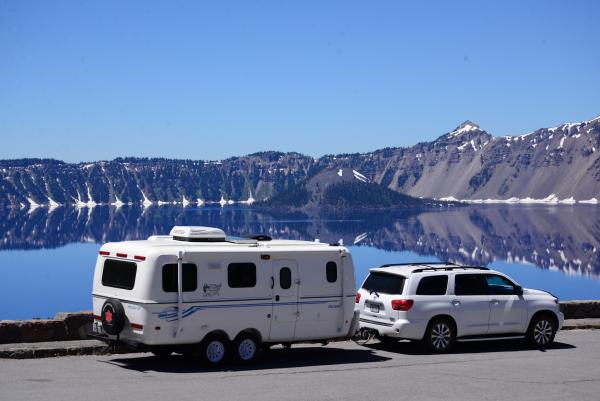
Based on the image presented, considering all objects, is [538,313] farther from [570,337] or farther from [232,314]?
[232,314]

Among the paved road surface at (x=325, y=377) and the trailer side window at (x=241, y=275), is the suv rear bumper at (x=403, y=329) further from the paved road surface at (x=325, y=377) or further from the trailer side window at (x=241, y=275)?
the trailer side window at (x=241, y=275)

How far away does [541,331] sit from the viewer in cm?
1961

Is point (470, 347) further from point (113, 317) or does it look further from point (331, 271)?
point (113, 317)

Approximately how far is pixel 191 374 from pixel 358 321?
4080mm

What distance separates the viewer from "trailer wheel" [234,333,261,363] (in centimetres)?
1628

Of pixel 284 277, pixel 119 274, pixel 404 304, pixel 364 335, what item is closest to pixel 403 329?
pixel 404 304

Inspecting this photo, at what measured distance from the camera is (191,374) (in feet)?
49.6

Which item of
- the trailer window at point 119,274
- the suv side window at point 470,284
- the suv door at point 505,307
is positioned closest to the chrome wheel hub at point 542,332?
the suv door at point 505,307

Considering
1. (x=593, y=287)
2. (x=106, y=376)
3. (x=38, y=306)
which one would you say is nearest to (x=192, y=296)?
(x=106, y=376)

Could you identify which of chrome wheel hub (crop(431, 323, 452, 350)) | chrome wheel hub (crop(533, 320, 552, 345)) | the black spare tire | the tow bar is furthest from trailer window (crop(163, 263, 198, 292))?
chrome wheel hub (crop(533, 320, 552, 345))

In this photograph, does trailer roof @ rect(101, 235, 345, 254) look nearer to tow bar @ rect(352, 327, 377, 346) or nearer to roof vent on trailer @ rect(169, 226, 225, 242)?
roof vent on trailer @ rect(169, 226, 225, 242)

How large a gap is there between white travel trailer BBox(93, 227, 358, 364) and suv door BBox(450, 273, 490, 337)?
7.85 feet

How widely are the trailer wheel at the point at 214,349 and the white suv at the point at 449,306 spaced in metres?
3.79

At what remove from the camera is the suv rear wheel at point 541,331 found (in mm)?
19516
